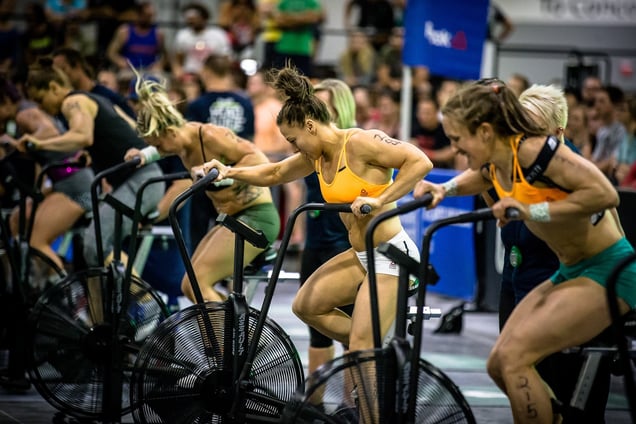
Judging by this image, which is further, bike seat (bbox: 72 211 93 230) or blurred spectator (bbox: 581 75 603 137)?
blurred spectator (bbox: 581 75 603 137)

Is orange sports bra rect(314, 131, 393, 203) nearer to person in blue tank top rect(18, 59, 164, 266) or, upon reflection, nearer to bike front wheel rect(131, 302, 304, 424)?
bike front wheel rect(131, 302, 304, 424)

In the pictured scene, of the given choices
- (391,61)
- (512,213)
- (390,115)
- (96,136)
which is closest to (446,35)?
(390,115)

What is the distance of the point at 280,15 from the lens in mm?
13414

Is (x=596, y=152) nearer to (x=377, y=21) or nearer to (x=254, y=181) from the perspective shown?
(x=377, y=21)

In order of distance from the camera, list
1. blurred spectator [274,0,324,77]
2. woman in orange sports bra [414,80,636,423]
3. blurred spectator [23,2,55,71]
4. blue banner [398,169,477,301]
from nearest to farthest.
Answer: woman in orange sports bra [414,80,636,423]
blue banner [398,169,477,301]
blurred spectator [274,0,324,77]
blurred spectator [23,2,55,71]

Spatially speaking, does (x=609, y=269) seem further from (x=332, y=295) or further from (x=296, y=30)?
(x=296, y=30)

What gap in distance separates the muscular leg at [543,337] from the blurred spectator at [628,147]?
567 cm

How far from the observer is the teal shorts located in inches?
179

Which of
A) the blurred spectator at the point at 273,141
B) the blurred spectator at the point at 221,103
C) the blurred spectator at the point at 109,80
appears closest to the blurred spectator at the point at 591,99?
the blurred spectator at the point at 273,141

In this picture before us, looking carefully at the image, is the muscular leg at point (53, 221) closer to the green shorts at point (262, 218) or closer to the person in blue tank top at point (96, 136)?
the person in blue tank top at point (96, 136)

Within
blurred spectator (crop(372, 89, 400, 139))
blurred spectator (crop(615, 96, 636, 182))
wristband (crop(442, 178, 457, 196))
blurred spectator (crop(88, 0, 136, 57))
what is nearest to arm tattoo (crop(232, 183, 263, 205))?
wristband (crop(442, 178, 457, 196))

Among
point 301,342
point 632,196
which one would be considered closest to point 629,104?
point 632,196

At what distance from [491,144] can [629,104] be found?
599 centimetres

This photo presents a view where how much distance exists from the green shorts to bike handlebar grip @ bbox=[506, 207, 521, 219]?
8.71 feet
